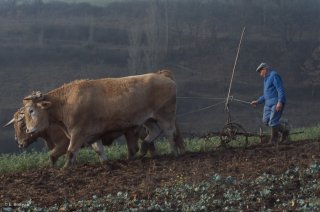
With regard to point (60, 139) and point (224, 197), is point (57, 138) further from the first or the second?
point (224, 197)

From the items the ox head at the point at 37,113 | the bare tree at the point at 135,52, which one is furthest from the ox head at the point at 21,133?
the bare tree at the point at 135,52

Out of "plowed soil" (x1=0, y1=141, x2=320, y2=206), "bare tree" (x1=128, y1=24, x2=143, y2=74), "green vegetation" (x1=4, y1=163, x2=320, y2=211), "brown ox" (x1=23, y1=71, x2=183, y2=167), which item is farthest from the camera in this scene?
"bare tree" (x1=128, y1=24, x2=143, y2=74)

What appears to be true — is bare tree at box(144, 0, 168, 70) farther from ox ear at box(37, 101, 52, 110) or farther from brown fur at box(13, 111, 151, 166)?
ox ear at box(37, 101, 52, 110)

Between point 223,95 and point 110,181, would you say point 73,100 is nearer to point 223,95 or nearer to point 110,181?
point 110,181

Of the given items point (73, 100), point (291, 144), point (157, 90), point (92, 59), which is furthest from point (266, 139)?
point (92, 59)

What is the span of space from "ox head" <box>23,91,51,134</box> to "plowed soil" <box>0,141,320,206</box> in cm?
140

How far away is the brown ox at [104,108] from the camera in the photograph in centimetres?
1424

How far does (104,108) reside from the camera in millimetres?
14336

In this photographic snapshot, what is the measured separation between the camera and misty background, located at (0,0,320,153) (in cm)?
5100

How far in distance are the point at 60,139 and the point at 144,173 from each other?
391cm

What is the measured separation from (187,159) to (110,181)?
8.57 ft

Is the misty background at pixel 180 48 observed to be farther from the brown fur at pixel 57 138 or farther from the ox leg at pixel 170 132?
the ox leg at pixel 170 132

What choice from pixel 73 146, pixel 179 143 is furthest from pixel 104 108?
pixel 179 143

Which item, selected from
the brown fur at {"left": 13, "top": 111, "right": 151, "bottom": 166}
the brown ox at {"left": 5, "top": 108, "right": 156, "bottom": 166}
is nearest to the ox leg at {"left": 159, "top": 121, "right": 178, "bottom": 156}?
the brown ox at {"left": 5, "top": 108, "right": 156, "bottom": 166}
